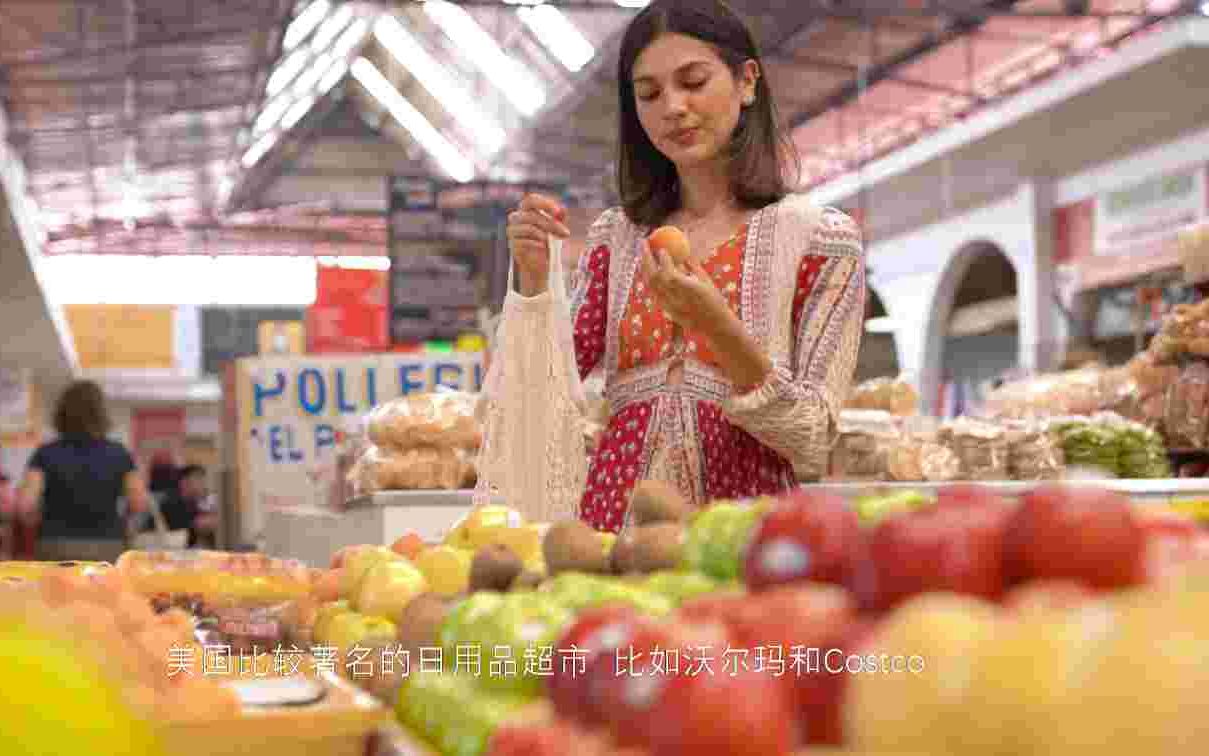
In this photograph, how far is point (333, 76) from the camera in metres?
23.8

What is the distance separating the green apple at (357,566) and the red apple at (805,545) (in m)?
0.98

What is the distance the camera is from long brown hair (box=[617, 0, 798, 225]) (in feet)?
8.26

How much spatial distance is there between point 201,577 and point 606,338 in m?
0.75

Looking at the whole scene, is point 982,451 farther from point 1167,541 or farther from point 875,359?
point 1167,541

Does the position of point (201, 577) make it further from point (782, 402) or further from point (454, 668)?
point (454, 668)

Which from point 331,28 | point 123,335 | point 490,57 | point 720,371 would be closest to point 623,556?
point 720,371

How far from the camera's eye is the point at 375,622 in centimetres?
187

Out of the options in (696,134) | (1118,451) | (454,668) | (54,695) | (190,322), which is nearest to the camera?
(54,695)

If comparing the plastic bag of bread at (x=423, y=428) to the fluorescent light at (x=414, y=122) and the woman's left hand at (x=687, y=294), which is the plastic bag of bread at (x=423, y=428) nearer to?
the woman's left hand at (x=687, y=294)

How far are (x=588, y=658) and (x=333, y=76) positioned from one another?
77.4 feet

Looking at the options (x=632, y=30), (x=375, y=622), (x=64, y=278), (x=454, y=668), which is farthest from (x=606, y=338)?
(x=64, y=278)

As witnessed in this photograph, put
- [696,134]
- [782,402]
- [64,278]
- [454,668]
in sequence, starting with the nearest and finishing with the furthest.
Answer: [454,668] → [782,402] → [696,134] → [64,278]

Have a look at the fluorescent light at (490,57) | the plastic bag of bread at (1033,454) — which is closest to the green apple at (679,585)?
the plastic bag of bread at (1033,454)

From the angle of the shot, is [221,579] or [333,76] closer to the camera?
[221,579]
